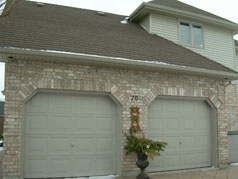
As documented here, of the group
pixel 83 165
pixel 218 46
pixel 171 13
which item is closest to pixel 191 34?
pixel 171 13

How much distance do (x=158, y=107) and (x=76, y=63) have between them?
315 centimetres

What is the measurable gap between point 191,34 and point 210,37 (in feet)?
4.31

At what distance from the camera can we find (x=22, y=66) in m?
6.66

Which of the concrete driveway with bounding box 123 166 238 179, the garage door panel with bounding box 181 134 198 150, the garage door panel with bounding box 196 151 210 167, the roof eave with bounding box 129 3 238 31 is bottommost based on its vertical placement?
A: the concrete driveway with bounding box 123 166 238 179

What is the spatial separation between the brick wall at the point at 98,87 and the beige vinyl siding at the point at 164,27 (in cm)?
327

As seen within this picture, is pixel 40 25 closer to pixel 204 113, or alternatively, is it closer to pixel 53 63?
pixel 53 63

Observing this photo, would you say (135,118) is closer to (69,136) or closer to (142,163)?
(142,163)

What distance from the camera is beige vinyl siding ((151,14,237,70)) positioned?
11438mm

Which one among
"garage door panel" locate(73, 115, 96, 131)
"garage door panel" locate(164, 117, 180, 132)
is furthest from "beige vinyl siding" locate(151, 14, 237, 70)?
"garage door panel" locate(73, 115, 96, 131)

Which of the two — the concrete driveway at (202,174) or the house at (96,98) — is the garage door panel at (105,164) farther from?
the concrete driveway at (202,174)

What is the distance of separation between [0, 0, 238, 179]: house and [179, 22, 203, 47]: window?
181 centimetres

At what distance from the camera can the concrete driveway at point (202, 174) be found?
766 centimetres

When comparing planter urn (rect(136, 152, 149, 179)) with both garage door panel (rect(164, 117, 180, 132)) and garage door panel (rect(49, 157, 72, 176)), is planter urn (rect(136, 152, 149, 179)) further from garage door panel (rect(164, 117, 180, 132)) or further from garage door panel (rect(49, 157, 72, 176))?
garage door panel (rect(49, 157, 72, 176))

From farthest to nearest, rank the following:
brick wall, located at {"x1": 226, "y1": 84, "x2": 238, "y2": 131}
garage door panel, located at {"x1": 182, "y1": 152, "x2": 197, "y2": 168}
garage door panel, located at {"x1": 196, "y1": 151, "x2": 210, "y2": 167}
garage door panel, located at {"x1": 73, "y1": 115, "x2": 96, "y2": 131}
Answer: brick wall, located at {"x1": 226, "y1": 84, "x2": 238, "y2": 131}
garage door panel, located at {"x1": 196, "y1": 151, "x2": 210, "y2": 167}
garage door panel, located at {"x1": 182, "y1": 152, "x2": 197, "y2": 168}
garage door panel, located at {"x1": 73, "y1": 115, "x2": 96, "y2": 131}
